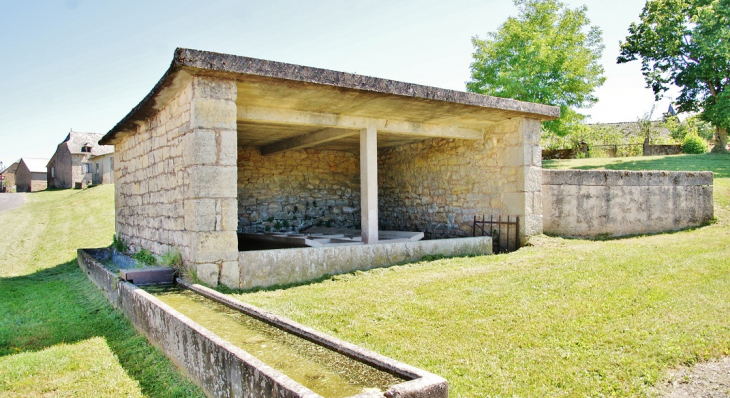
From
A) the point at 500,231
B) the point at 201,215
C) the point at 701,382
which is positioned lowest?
the point at 701,382

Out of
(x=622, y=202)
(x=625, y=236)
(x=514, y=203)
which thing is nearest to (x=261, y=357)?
(x=514, y=203)

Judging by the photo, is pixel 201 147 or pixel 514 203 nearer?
pixel 201 147

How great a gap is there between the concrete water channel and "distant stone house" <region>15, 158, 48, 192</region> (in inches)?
1963

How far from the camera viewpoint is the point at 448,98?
779 centimetres

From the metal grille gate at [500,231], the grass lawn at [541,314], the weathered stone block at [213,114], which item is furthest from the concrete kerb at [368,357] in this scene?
the metal grille gate at [500,231]

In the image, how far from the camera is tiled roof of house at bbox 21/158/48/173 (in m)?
46.9

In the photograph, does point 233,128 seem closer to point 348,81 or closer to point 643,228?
point 348,81

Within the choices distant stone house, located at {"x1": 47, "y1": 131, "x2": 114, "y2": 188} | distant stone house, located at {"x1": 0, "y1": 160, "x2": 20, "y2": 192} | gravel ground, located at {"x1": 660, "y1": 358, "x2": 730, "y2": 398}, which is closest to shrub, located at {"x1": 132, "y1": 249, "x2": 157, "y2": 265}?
gravel ground, located at {"x1": 660, "y1": 358, "x2": 730, "y2": 398}

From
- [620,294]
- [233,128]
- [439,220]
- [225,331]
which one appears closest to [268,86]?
[233,128]

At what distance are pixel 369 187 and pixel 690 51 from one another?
23.0 m

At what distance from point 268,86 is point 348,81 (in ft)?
3.64

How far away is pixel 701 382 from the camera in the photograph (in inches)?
129

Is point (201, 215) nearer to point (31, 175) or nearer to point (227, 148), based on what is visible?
point (227, 148)

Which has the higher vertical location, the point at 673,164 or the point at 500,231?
the point at 673,164
